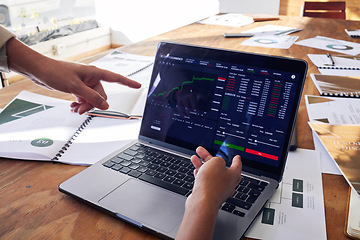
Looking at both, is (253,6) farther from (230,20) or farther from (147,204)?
(147,204)

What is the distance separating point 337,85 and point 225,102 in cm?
65

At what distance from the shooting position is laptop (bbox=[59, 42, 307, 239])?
0.60 meters

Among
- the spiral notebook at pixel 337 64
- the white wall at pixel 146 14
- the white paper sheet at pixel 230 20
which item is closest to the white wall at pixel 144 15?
the white wall at pixel 146 14

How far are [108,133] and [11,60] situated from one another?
11.9 inches

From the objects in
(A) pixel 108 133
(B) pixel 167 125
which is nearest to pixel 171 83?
(B) pixel 167 125

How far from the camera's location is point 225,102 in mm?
738

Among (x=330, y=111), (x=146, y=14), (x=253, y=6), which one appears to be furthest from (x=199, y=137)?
(x=146, y=14)

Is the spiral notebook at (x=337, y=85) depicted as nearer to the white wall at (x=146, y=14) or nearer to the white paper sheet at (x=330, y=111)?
the white paper sheet at (x=330, y=111)

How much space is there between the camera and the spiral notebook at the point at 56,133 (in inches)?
31.3

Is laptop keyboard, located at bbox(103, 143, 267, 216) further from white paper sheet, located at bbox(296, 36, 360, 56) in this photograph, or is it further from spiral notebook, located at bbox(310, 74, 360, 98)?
white paper sheet, located at bbox(296, 36, 360, 56)

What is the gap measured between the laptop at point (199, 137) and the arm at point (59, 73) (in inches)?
5.2

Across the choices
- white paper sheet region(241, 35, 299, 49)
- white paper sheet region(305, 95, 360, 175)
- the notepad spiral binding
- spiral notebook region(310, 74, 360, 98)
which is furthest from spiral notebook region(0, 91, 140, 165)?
white paper sheet region(241, 35, 299, 49)

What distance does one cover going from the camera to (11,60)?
0.86m

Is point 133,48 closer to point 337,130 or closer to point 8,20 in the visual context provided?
point 337,130
